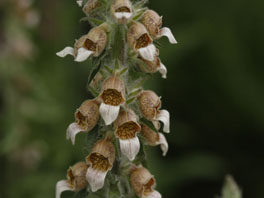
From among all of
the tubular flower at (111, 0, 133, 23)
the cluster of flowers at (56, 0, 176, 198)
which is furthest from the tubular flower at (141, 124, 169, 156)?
the tubular flower at (111, 0, 133, 23)

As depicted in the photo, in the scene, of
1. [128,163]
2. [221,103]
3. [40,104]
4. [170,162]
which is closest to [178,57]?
[221,103]

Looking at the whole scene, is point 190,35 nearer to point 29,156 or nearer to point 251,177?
point 251,177

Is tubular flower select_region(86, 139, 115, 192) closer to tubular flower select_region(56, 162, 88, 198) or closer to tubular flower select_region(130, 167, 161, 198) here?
tubular flower select_region(56, 162, 88, 198)

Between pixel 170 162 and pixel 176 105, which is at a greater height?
pixel 176 105

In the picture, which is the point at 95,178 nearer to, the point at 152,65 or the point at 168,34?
the point at 152,65

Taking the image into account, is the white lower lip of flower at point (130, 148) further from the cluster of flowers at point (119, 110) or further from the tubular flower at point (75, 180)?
the tubular flower at point (75, 180)

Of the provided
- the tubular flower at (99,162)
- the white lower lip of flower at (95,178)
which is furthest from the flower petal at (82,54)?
the white lower lip of flower at (95,178)
